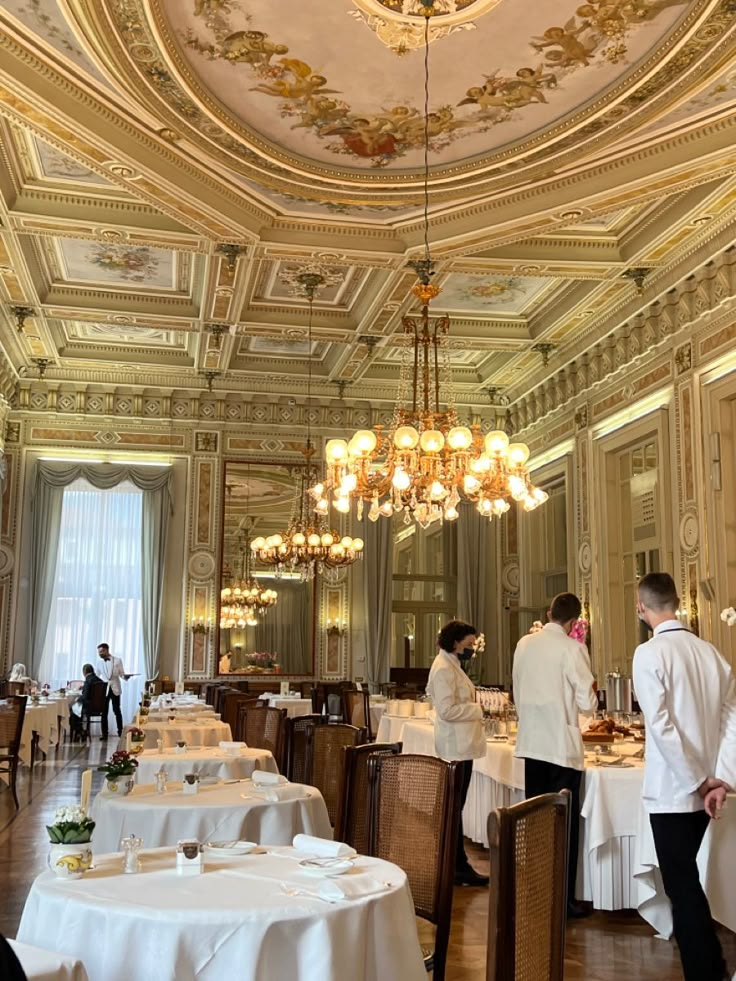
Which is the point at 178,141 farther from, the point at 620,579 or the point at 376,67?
the point at 620,579

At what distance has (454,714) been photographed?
5957 mm

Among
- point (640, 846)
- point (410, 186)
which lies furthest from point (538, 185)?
point (640, 846)

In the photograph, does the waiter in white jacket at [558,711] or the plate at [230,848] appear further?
the waiter in white jacket at [558,711]

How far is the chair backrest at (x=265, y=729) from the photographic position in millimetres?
6898

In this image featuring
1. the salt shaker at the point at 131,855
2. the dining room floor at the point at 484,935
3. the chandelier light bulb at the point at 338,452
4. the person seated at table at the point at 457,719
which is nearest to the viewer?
the salt shaker at the point at 131,855

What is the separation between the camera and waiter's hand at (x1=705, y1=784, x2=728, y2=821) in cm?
371

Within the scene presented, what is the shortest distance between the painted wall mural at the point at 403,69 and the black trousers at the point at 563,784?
462 cm

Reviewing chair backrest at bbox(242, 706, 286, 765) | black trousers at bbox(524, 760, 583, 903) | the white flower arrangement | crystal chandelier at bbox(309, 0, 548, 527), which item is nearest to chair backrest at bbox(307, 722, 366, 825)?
black trousers at bbox(524, 760, 583, 903)

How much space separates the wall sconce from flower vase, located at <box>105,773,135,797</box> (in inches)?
462

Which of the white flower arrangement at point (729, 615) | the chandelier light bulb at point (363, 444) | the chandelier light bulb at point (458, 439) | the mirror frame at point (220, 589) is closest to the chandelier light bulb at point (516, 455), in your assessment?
the chandelier light bulb at point (458, 439)

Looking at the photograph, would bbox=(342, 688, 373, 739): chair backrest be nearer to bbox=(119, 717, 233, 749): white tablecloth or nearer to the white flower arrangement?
bbox=(119, 717, 233, 749): white tablecloth

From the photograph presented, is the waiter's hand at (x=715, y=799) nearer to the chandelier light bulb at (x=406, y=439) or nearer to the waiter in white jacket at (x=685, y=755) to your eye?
the waiter in white jacket at (x=685, y=755)

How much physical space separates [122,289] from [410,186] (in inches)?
213

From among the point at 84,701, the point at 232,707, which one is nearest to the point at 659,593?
the point at 232,707
